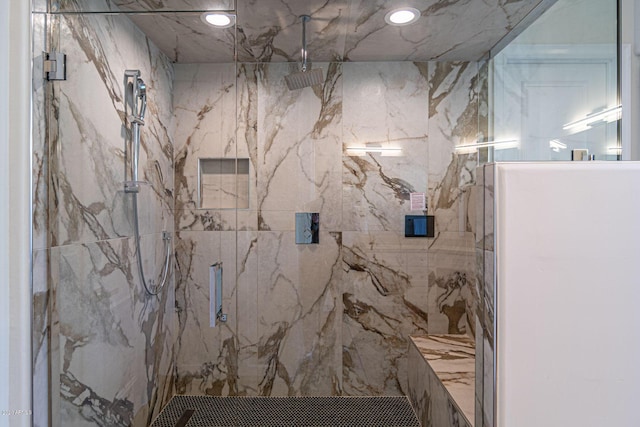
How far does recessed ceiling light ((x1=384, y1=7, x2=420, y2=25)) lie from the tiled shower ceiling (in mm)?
31

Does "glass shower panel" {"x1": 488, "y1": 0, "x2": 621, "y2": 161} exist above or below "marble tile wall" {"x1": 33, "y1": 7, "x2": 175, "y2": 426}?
above

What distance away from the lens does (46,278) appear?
1269 millimetres

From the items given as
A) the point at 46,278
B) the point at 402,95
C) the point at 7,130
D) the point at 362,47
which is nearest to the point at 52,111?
the point at 7,130

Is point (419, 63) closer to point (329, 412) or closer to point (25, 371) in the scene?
point (329, 412)

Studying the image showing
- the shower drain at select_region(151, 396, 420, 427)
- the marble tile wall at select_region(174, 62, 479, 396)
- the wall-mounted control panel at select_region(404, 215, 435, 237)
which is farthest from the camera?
the wall-mounted control panel at select_region(404, 215, 435, 237)

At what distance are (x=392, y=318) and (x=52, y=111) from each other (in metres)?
2.02

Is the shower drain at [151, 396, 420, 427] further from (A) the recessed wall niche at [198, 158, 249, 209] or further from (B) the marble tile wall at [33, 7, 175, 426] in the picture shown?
(A) the recessed wall niche at [198, 158, 249, 209]

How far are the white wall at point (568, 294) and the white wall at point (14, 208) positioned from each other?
1410 millimetres

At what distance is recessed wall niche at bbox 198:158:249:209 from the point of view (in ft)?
4.85

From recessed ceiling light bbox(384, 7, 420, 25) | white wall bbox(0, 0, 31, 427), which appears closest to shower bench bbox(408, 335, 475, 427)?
white wall bbox(0, 0, 31, 427)

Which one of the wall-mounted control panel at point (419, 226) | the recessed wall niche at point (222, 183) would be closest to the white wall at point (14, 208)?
the recessed wall niche at point (222, 183)

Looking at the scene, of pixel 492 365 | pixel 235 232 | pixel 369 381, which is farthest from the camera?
pixel 369 381

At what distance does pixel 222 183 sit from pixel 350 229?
3.11 ft

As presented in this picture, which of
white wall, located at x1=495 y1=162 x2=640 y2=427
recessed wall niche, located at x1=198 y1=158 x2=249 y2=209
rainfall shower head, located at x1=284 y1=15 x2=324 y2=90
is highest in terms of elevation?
rainfall shower head, located at x1=284 y1=15 x2=324 y2=90
